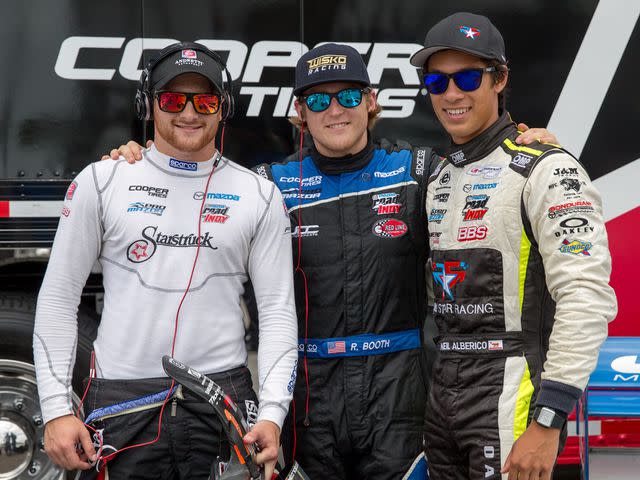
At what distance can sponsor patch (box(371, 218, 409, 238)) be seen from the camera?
2.67 meters

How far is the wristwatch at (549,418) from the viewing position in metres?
2.03

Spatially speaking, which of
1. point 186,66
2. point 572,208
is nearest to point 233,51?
point 186,66

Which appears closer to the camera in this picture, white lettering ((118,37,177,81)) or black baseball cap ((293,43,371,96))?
black baseball cap ((293,43,371,96))

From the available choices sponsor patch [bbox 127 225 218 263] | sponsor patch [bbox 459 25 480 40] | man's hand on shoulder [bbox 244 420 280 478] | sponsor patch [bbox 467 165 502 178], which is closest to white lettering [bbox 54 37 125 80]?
sponsor patch [bbox 127 225 218 263]

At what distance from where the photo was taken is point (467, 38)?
236 centimetres

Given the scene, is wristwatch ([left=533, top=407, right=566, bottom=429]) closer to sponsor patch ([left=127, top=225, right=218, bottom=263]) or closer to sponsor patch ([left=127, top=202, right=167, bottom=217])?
sponsor patch ([left=127, top=225, right=218, bottom=263])

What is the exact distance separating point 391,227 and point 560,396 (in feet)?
2.89

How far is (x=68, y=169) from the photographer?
3.38 meters

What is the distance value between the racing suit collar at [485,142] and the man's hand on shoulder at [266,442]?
1014 mm

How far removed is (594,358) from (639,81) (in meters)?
1.78

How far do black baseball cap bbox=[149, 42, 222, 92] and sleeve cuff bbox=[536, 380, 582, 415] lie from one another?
1.34 metres

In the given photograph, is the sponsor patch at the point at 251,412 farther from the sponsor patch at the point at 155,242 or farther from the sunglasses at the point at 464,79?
the sunglasses at the point at 464,79

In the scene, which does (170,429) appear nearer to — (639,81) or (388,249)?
(388,249)

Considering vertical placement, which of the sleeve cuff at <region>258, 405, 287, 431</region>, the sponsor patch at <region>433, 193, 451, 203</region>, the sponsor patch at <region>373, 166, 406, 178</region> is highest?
the sponsor patch at <region>373, 166, 406, 178</region>
